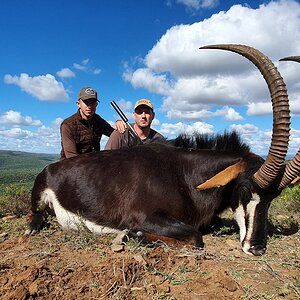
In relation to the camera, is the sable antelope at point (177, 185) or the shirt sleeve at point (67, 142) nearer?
the sable antelope at point (177, 185)

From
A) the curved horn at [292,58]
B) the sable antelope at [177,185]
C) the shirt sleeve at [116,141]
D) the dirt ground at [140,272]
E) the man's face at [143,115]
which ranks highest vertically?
the curved horn at [292,58]

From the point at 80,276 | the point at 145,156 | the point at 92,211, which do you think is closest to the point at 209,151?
the point at 145,156

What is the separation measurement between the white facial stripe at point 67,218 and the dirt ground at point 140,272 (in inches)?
14.5

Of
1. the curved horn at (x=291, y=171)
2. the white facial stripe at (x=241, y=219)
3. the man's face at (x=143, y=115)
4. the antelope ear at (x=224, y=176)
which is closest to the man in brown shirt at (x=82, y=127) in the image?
the man's face at (x=143, y=115)

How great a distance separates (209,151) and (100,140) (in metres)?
3.72

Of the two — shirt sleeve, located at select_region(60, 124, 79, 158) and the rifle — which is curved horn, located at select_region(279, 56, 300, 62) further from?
shirt sleeve, located at select_region(60, 124, 79, 158)

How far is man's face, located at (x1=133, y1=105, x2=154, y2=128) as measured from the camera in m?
7.77

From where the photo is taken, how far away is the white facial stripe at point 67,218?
5.22 m

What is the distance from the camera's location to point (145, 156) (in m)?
5.45

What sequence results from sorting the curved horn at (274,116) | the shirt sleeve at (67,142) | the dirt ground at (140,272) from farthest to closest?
the shirt sleeve at (67,142)
the curved horn at (274,116)
the dirt ground at (140,272)

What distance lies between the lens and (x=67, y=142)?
7.47 metres

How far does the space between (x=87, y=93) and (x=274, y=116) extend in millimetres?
4416

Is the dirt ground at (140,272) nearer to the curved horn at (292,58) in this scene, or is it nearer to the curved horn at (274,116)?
the curved horn at (274,116)

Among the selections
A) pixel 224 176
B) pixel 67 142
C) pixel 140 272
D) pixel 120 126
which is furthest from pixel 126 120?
pixel 140 272
